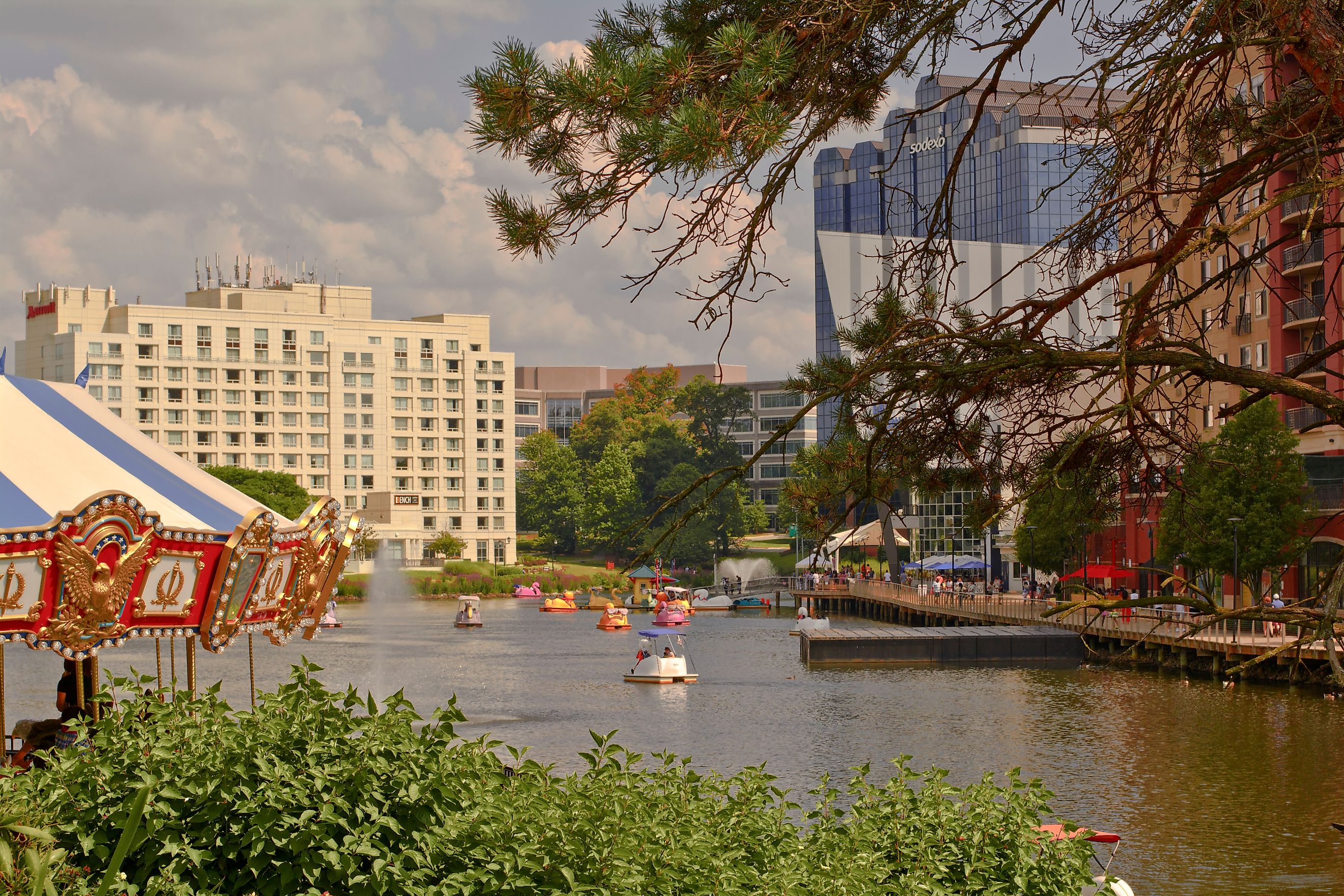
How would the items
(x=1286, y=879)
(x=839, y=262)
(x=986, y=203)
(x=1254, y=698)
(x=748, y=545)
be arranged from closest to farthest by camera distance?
1. (x=1286, y=879)
2. (x=1254, y=698)
3. (x=839, y=262)
4. (x=748, y=545)
5. (x=986, y=203)

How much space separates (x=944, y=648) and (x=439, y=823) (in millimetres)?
43013

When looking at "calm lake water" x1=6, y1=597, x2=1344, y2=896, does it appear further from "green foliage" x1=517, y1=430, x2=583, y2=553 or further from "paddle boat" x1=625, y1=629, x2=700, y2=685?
"green foliage" x1=517, y1=430, x2=583, y2=553

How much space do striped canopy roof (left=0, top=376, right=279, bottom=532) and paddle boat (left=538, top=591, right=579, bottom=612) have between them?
70.4 metres

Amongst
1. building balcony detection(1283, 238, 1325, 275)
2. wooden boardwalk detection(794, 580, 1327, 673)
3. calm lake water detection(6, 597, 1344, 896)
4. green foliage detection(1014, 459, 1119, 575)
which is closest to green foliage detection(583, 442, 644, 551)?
wooden boardwalk detection(794, 580, 1327, 673)

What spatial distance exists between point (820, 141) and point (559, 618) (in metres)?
71.1

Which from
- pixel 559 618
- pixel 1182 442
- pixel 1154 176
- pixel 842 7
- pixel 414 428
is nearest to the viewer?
pixel 842 7

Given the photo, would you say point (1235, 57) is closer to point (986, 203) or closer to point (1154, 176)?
point (1154, 176)

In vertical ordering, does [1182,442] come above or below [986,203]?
below

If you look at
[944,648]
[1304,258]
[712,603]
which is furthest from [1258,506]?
[712,603]

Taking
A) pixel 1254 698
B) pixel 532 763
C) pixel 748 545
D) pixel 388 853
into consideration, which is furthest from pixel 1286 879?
pixel 748 545

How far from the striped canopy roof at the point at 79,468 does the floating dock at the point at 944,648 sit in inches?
1421

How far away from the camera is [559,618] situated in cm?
7712

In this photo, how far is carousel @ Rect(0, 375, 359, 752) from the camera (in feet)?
36.4

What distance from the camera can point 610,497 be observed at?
116375 mm
